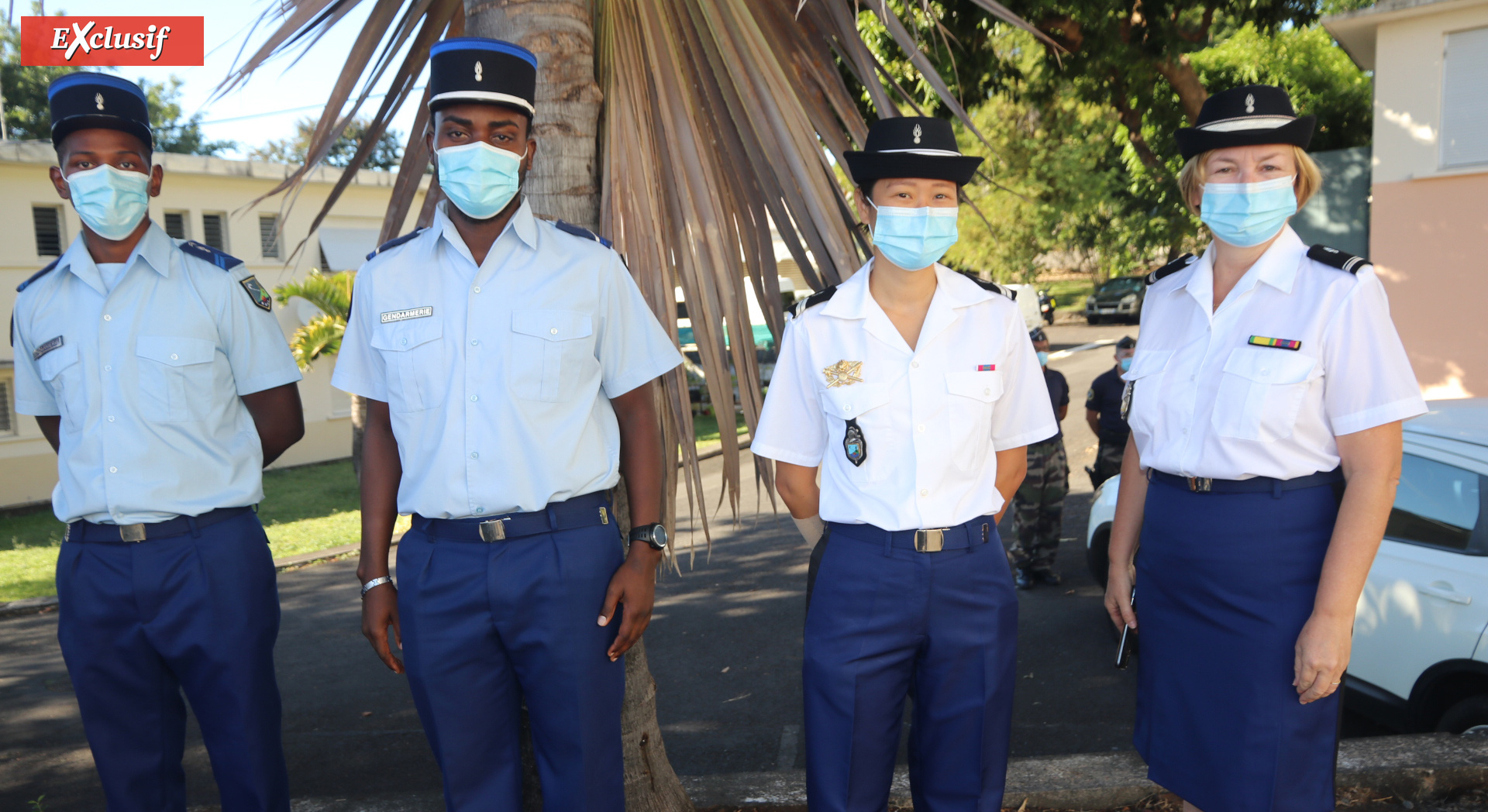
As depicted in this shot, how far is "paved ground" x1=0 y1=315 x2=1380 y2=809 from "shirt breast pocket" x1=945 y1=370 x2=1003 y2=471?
0.97 metres

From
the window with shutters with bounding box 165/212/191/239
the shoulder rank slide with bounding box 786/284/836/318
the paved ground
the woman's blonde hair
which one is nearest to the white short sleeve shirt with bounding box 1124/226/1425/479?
the woman's blonde hair

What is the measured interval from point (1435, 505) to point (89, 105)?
4467 mm

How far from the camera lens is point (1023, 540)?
6.98 m

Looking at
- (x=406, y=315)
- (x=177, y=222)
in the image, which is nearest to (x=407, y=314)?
(x=406, y=315)

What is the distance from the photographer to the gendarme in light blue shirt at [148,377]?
2.56 m

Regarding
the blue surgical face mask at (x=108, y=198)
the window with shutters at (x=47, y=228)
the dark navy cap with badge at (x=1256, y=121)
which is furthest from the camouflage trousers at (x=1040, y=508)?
the window with shutters at (x=47, y=228)

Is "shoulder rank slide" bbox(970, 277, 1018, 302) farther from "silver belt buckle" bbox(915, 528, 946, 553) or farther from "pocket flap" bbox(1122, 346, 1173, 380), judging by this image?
"silver belt buckle" bbox(915, 528, 946, 553)

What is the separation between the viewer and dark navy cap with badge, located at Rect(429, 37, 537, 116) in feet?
7.58

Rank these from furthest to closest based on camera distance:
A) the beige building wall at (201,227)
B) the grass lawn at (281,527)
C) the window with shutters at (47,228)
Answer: the window with shutters at (47,228)
the beige building wall at (201,227)
the grass lawn at (281,527)

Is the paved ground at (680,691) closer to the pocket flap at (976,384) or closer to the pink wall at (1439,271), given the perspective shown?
the pocket flap at (976,384)

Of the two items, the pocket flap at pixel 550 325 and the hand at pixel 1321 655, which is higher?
the pocket flap at pixel 550 325

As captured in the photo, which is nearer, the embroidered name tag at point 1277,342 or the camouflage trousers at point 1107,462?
the embroidered name tag at point 1277,342

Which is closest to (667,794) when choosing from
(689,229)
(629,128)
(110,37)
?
(689,229)

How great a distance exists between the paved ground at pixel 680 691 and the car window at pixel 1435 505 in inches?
56.3
